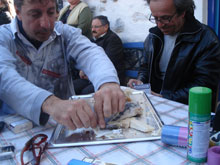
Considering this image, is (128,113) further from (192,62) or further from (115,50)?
(115,50)

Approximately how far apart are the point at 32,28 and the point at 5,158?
753 mm

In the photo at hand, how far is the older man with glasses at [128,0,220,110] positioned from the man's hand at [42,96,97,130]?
0.83 meters

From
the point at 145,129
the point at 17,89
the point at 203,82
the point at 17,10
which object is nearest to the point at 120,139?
the point at 145,129

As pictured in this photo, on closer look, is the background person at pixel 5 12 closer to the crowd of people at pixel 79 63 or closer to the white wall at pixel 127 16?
the white wall at pixel 127 16

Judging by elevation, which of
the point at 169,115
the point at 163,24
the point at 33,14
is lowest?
the point at 169,115

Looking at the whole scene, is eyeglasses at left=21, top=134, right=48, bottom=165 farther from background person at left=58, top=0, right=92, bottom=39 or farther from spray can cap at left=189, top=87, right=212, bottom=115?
background person at left=58, top=0, right=92, bottom=39

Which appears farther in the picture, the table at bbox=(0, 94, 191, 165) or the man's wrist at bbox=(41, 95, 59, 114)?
the man's wrist at bbox=(41, 95, 59, 114)

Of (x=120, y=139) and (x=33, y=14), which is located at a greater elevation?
(x=33, y=14)

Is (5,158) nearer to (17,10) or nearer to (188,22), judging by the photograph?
(17,10)

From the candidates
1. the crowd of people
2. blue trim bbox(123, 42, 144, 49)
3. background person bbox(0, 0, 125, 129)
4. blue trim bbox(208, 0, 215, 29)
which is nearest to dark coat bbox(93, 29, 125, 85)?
blue trim bbox(123, 42, 144, 49)

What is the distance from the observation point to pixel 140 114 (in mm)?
971

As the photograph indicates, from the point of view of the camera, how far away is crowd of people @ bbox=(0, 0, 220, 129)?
932mm

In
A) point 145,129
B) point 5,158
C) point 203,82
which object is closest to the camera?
point 5,158

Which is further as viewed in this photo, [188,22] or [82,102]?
[188,22]
